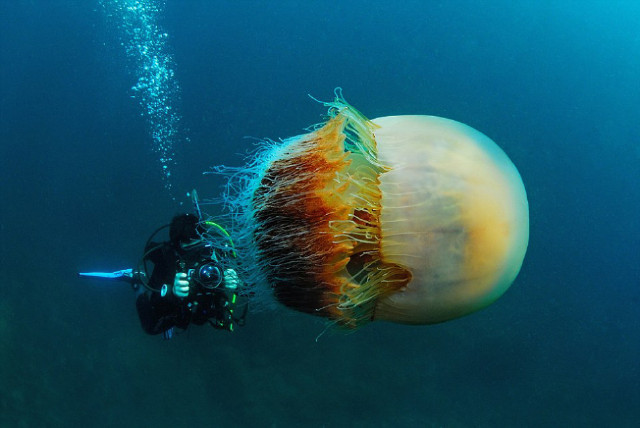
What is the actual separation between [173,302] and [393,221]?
361 cm

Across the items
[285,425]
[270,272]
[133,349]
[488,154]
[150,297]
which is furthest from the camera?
[133,349]

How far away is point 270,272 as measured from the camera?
9.12ft

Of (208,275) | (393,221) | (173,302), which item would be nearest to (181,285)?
(208,275)

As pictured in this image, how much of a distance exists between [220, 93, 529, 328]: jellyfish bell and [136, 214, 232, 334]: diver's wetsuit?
264 cm

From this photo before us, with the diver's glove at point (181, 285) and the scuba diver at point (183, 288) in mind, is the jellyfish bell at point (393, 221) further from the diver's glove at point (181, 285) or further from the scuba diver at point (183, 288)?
the scuba diver at point (183, 288)

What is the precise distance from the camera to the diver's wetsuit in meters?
5.18

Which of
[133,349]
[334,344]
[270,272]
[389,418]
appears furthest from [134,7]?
[270,272]

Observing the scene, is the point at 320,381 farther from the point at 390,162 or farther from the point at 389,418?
the point at 390,162

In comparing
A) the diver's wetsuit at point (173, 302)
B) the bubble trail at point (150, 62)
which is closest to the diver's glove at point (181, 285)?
the diver's wetsuit at point (173, 302)

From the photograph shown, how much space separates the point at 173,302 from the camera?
5.21 m

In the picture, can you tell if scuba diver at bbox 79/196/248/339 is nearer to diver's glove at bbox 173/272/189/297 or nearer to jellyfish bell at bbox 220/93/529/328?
diver's glove at bbox 173/272/189/297

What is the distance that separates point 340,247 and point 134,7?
18063mm

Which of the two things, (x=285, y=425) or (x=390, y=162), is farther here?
(x=285, y=425)

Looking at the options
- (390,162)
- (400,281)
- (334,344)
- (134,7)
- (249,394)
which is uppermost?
(134,7)
